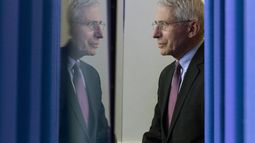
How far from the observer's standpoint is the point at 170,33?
1.31m

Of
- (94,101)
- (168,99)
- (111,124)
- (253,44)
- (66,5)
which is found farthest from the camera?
(168,99)

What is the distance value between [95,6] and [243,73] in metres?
0.53

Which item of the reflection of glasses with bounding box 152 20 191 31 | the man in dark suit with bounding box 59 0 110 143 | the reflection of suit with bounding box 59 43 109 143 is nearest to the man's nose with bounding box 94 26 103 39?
the man in dark suit with bounding box 59 0 110 143

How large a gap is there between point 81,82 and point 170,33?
51 centimetres

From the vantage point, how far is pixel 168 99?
52.3 inches

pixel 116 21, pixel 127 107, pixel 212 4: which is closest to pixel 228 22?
pixel 212 4

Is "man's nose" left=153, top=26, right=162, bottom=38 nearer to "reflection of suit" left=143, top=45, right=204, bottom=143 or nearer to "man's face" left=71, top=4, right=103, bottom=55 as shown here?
"reflection of suit" left=143, top=45, right=204, bottom=143

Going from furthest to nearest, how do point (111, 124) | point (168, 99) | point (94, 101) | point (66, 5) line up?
point (168, 99) → point (111, 124) → point (94, 101) → point (66, 5)

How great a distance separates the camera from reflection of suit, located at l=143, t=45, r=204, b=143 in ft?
3.96

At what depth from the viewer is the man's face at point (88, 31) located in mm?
939

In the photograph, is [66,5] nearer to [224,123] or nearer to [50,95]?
[50,95]

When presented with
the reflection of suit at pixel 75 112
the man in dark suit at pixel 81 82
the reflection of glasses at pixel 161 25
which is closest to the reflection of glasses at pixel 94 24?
the man in dark suit at pixel 81 82

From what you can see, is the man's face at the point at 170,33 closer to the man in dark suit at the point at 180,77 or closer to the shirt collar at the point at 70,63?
the man in dark suit at the point at 180,77

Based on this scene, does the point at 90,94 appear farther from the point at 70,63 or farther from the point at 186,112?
the point at 186,112
